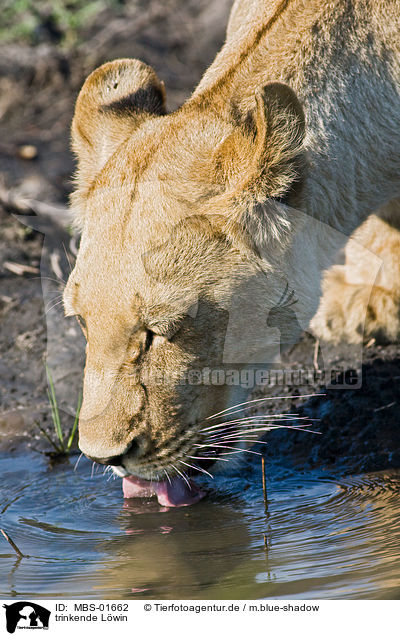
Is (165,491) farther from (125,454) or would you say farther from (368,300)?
(368,300)

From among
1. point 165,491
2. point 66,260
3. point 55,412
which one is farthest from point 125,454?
point 66,260

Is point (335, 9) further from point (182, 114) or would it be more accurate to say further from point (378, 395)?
point (378, 395)

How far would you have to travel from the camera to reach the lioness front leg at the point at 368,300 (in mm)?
5543

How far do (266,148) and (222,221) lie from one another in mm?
419

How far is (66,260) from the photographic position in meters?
6.68

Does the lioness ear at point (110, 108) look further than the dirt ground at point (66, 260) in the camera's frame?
No

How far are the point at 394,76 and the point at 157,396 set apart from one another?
73.8 inches

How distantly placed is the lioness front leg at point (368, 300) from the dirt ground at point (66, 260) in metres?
0.10
